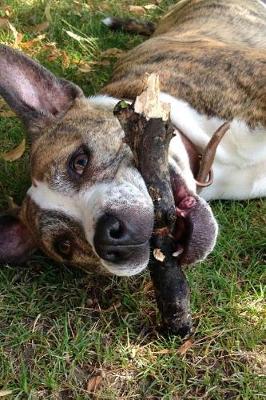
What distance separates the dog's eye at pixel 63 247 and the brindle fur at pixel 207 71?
103cm

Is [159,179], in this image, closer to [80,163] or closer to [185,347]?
[80,163]

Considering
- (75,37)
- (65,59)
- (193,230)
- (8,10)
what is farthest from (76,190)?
(8,10)

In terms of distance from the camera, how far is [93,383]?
10.1 feet

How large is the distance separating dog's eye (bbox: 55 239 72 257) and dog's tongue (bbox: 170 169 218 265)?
627mm

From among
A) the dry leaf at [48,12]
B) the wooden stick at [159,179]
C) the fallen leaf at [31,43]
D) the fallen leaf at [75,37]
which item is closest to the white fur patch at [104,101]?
the wooden stick at [159,179]

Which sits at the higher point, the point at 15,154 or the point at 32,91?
the point at 32,91

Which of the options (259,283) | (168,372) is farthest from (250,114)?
(168,372)

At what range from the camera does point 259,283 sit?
11.4 ft

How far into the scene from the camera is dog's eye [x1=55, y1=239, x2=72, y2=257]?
3394 mm

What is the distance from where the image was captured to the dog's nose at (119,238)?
2.79 meters

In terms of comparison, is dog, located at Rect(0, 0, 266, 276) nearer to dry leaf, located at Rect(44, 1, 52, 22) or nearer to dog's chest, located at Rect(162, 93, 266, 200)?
dog's chest, located at Rect(162, 93, 266, 200)

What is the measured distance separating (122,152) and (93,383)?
1133 millimetres

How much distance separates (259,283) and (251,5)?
284cm

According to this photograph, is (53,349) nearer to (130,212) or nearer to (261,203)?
(130,212)
